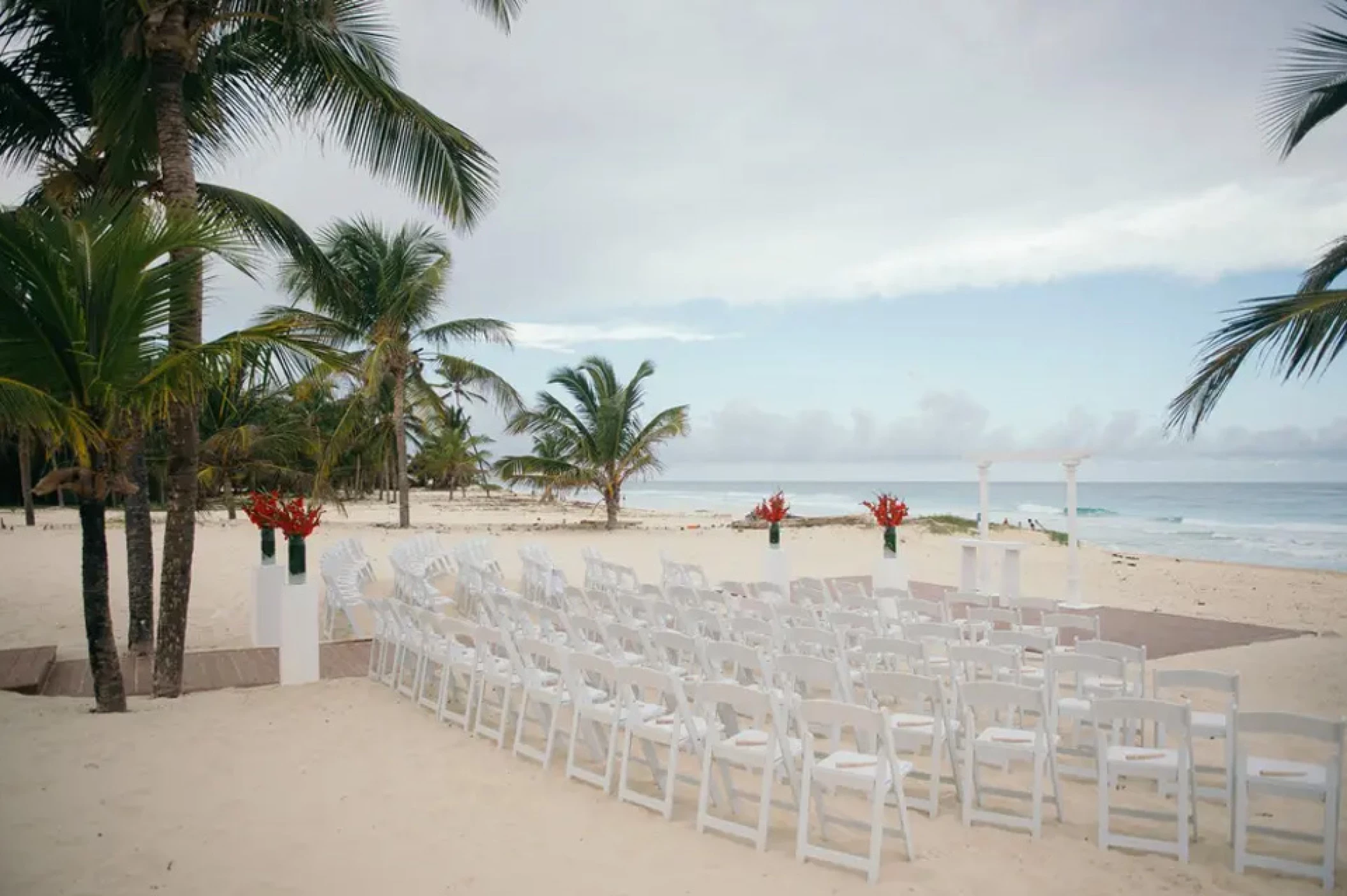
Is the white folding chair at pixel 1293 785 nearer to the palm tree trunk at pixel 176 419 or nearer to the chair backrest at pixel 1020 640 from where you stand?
the chair backrest at pixel 1020 640

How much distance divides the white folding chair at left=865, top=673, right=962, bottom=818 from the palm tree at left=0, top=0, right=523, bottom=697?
507 centimetres

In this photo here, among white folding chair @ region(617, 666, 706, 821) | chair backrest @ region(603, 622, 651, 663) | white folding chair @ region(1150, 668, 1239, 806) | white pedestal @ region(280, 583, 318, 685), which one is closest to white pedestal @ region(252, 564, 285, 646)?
white pedestal @ region(280, 583, 318, 685)

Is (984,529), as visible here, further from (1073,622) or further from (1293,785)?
(1293,785)

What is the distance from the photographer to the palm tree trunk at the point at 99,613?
221 inches

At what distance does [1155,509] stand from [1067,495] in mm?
49250

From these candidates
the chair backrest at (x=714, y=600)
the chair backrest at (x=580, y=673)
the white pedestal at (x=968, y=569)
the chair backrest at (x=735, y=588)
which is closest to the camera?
the chair backrest at (x=580, y=673)

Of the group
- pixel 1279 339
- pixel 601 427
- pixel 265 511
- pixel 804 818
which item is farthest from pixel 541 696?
pixel 601 427

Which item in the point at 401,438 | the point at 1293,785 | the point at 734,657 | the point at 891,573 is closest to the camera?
the point at 1293,785

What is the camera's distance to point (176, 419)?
6.88 meters

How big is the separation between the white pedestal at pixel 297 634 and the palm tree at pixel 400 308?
14.6m

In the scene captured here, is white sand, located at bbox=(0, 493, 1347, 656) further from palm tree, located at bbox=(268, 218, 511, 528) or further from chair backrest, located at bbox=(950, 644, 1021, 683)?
chair backrest, located at bbox=(950, 644, 1021, 683)

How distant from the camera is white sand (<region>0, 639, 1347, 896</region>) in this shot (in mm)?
3475

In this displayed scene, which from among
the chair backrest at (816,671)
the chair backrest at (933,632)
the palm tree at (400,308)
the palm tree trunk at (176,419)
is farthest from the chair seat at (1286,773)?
the palm tree at (400,308)

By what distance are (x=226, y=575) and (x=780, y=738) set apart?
500 inches
